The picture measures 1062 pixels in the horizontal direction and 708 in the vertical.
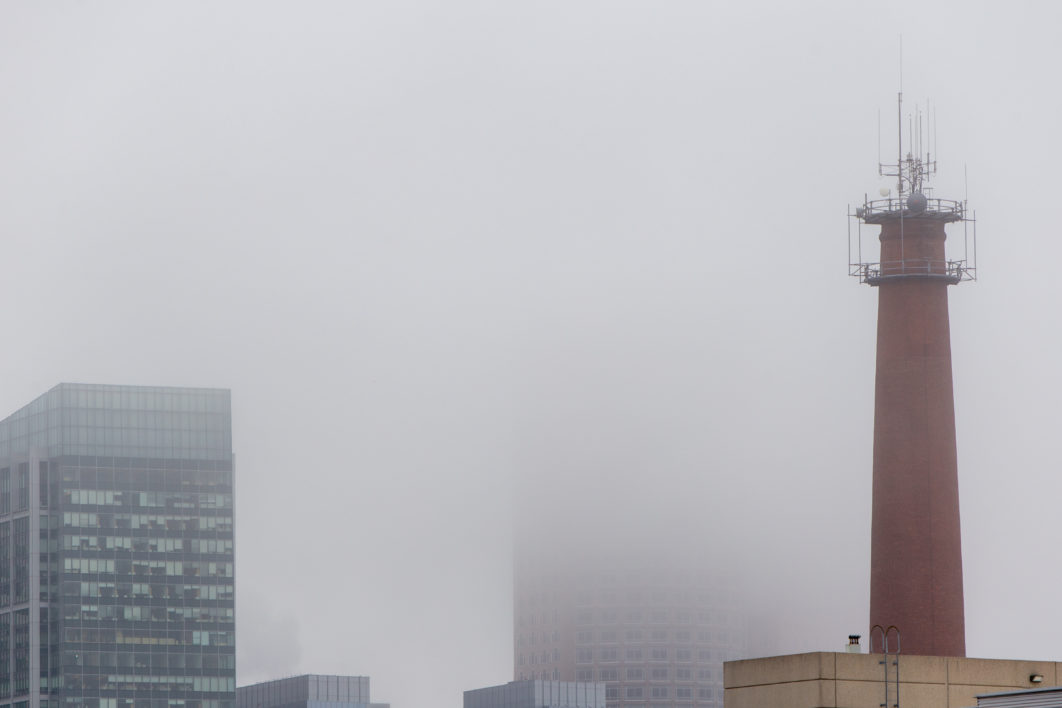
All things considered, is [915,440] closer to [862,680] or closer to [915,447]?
[915,447]

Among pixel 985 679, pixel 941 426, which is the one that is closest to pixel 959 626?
pixel 941 426

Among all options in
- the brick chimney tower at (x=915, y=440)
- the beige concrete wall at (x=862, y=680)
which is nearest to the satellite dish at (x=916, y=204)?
the brick chimney tower at (x=915, y=440)

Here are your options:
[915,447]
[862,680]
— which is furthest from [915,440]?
[862,680]

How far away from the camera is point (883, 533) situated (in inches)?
4173

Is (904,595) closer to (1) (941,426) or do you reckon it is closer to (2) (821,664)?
(1) (941,426)

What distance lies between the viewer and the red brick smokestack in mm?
104062

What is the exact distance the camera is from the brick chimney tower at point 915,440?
104000 millimetres

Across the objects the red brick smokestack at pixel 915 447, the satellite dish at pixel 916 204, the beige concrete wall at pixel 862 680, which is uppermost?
the satellite dish at pixel 916 204

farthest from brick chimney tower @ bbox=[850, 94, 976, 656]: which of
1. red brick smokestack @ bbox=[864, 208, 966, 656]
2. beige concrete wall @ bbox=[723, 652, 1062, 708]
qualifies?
beige concrete wall @ bbox=[723, 652, 1062, 708]

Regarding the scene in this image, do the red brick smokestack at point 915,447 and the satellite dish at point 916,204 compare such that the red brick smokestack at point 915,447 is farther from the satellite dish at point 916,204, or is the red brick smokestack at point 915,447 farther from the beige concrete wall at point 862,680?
the beige concrete wall at point 862,680

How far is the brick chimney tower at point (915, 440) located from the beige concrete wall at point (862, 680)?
75.7 feet

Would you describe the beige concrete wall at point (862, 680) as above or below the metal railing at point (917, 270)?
below

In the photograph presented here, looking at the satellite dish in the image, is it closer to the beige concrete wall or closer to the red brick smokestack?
the red brick smokestack

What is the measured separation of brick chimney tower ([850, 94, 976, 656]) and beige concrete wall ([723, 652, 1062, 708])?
2306cm
